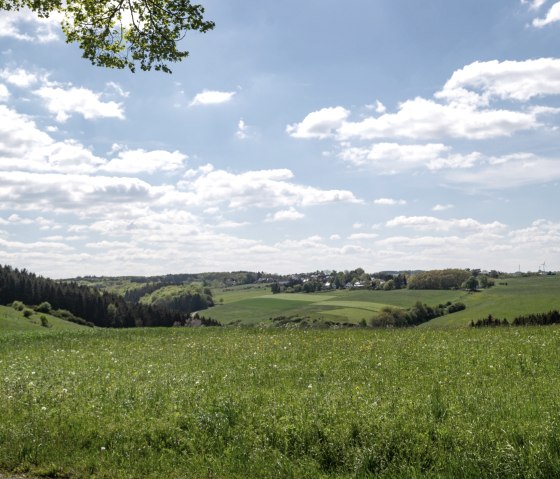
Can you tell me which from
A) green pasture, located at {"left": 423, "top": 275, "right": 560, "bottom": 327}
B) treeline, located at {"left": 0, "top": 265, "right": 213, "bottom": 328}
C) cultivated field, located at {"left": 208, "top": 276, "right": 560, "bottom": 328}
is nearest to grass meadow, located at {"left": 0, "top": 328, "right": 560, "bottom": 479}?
cultivated field, located at {"left": 208, "top": 276, "right": 560, "bottom": 328}

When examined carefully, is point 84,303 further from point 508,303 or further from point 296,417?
point 296,417

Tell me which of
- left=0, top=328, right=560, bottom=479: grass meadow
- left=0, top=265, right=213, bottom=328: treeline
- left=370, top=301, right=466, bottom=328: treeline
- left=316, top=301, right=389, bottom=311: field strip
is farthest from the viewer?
left=316, top=301, right=389, bottom=311: field strip

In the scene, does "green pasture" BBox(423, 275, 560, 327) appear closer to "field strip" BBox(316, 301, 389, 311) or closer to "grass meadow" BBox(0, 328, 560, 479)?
"field strip" BBox(316, 301, 389, 311)

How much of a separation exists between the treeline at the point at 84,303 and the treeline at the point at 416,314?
58.0 metres

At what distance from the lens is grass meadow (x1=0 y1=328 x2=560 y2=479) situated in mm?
8625

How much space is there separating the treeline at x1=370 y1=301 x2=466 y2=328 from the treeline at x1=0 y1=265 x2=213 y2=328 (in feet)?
190

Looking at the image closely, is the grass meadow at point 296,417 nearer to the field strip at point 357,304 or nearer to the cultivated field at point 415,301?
the cultivated field at point 415,301

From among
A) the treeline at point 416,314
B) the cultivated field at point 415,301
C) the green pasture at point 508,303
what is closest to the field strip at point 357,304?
the cultivated field at point 415,301

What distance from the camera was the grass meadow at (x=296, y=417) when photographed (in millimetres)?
8625

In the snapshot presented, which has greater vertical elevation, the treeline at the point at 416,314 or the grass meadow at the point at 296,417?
the grass meadow at the point at 296,417

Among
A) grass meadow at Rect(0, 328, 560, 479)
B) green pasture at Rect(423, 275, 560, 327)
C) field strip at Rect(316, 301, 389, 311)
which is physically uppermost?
grass meadow at Rect(0, 328, 560, 479)

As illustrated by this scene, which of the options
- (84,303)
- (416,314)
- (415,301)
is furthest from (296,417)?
(415,301)

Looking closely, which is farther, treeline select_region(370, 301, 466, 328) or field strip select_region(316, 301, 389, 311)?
field strip select_region(316, 301, 389, 311)

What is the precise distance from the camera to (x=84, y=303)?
484ft
